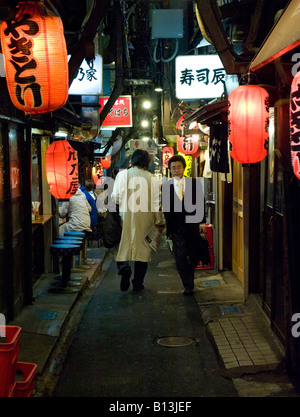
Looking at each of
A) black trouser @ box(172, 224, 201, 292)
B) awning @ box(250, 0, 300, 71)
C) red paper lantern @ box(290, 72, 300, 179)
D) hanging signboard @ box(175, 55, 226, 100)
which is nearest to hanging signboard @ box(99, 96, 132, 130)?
hanging signboard @ box(175, 55, 226, 100)

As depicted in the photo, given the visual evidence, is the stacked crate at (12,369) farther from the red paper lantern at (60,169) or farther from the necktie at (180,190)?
the necktie at (180,190)

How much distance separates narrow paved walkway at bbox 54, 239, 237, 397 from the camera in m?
6.43

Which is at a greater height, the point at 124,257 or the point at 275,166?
the point at 275,166

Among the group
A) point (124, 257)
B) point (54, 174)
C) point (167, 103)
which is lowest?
point (124, 257)

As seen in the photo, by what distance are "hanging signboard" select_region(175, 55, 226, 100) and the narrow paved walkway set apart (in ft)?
20.5

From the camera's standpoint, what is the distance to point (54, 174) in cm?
1091

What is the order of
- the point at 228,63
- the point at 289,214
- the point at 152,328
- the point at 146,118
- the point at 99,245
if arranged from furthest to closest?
the point at 146,118 < the point at 99,245 < the point at 152,328 < the point at 228,63 < the point at 289,214

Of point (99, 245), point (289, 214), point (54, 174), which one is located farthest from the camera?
point (99, 245)

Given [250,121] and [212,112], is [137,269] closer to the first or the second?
[212,112]

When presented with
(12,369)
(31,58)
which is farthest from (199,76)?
(12,369)

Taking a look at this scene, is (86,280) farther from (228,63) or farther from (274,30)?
(274,30)

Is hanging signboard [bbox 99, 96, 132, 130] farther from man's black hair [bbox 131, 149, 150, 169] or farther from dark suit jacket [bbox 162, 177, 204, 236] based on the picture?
dark suit jacket [bbox 162, 177, 204, 236]

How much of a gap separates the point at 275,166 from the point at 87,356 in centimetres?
445
